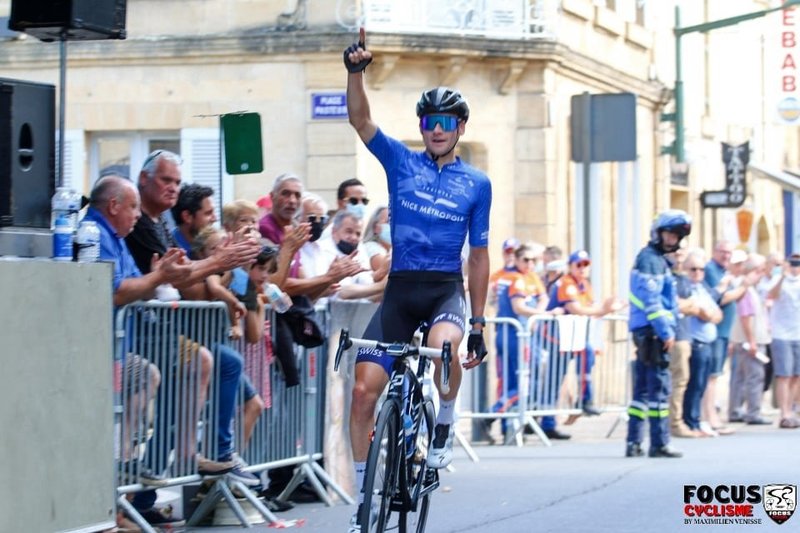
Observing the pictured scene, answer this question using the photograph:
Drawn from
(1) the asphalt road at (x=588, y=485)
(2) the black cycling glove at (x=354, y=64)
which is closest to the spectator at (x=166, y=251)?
(1) the asphalt road at (x=588, y=485)

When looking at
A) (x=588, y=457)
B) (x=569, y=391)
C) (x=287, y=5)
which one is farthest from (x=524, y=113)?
(x=588, y=457)

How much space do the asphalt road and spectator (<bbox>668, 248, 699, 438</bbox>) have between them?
446 mm

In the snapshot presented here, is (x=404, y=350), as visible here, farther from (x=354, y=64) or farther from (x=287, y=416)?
(x=287, y=416)

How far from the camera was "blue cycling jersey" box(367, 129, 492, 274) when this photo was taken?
29.0 feet

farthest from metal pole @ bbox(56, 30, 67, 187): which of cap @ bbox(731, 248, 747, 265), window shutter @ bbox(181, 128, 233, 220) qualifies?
window shutter @ bbox(181, 128, 233, 220)

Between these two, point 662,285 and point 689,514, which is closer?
point 689,514

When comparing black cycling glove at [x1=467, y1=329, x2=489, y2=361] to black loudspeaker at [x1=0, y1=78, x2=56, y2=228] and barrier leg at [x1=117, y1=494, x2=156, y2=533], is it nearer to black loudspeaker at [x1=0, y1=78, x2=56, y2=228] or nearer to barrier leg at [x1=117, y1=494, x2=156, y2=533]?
barrier leg at [x1=117, y1=494, x2=156, y2=533]

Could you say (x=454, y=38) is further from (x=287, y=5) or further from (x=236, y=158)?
(x=236, y=158)

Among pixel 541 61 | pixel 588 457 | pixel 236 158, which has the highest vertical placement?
pixel 541 61

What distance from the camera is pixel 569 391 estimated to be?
17766 millimetres

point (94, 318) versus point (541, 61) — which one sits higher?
point (541, 61)

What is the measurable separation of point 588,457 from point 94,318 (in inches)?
307

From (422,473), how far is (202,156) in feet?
49.4

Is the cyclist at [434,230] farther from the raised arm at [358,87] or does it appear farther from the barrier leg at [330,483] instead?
the barrier leg at [330,483]
